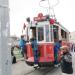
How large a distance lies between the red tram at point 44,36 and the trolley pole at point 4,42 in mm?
9899

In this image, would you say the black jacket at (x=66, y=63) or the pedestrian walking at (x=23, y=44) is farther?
the pedestrian walking at (x=23, y=44)

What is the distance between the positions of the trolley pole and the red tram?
32.5 feet

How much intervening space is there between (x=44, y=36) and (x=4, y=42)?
1019 cm

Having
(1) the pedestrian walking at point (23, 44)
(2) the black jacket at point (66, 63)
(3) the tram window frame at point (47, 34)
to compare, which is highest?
(3) the tram window frame at point (47, 34)

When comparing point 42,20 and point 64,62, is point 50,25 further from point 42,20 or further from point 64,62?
point 64,62

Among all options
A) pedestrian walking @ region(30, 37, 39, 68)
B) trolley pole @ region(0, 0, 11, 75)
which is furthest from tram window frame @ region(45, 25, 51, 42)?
trolley pole @ region(0, 0, 11, 75)

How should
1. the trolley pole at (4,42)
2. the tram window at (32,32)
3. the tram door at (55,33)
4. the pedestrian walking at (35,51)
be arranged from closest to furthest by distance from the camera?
the trolley pole at (4,42)
the pedestrian walking at (35,51)
the tram door at (55,33)
the tram window at (32,32)

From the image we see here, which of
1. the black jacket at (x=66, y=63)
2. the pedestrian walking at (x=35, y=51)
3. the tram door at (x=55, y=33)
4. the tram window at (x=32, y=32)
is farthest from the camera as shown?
the tram window at (x=32, y=32)

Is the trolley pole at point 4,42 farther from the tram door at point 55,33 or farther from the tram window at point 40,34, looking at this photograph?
the tram door at point 55,33

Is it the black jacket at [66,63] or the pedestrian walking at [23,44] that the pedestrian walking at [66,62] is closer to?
the black jacket at [66,63]

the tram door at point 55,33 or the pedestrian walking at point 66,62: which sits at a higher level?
the tram door at point 55,33

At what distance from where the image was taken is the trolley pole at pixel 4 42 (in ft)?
7.82

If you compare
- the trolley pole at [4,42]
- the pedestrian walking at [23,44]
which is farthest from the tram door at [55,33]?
the trolley pole at [4,42]

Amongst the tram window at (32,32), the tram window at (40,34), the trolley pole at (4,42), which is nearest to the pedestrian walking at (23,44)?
the tram window at (32,32)
